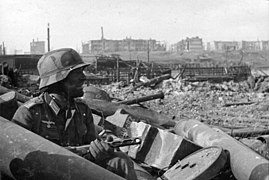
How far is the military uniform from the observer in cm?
353

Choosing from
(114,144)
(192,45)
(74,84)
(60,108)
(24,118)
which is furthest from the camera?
(192,45)

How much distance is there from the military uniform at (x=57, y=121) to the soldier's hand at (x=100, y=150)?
0.15 metres

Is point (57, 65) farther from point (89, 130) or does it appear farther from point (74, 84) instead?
point (89, 130)

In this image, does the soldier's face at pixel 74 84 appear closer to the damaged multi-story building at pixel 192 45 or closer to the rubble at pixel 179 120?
the rubble at pixel 179 120

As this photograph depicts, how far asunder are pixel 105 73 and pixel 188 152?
2419 centimetres

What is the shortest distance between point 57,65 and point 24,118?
60 centimetres

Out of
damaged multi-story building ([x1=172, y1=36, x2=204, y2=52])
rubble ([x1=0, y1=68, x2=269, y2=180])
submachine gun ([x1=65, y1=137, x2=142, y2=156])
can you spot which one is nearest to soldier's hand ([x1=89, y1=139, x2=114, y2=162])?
submachine gun ([x1=65, y1=137, x2=142, y2=156])

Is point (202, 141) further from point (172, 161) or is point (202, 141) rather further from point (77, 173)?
point (77, 173)

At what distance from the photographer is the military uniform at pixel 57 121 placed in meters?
3.53

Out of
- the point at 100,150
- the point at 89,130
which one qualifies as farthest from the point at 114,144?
the point at 89,130

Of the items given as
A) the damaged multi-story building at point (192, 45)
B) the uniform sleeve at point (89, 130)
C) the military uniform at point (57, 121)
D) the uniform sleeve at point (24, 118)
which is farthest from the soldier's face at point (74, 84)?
the damaged multi-story building at point (192, 45)

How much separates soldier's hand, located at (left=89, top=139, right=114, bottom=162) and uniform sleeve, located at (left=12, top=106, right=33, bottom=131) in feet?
2.20

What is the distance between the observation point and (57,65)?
3.80 metres

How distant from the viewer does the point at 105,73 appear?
1121 inches
